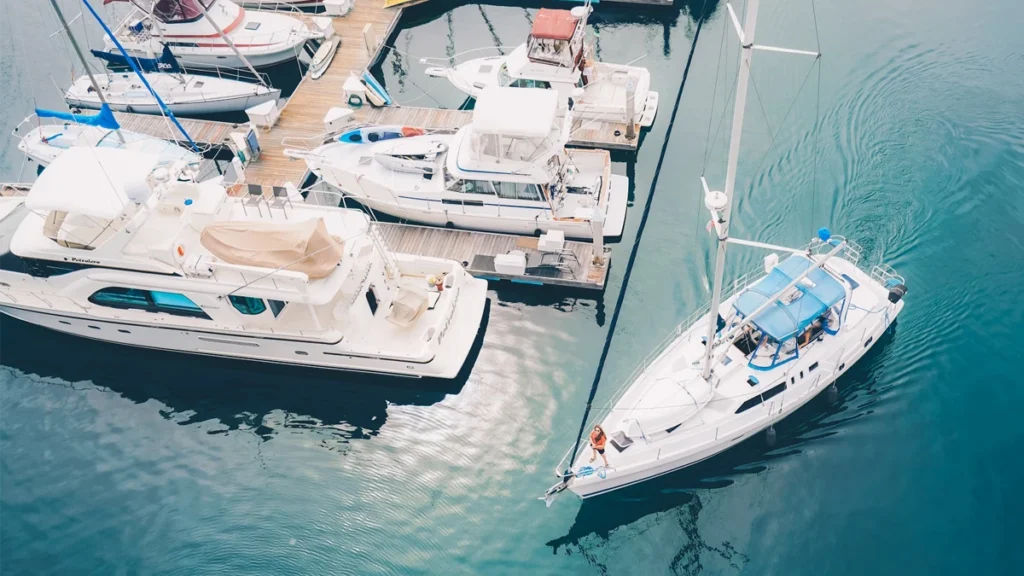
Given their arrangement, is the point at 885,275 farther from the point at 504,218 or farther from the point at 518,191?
the point at 504,218

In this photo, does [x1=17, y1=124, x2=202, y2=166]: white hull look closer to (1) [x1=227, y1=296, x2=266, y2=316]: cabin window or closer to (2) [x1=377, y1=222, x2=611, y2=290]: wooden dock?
(2) [x1=377, y1=222, x2=611, y2=290]: wooden dock

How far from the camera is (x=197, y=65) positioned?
36.2 m

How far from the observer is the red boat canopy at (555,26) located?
29.6 m

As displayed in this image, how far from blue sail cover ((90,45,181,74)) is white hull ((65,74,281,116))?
0.65 metres

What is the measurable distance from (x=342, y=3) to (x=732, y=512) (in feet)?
97.8

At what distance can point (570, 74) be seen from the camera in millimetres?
30250

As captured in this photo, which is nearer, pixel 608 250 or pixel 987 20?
pixel 608 250

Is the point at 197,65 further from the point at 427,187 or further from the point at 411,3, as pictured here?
the point at 427,187

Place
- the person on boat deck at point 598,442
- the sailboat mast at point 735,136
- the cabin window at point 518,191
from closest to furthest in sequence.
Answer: the sailboat mast at point 735,136, the person on boat deck at point 598,442, the cabin window at point 518,191

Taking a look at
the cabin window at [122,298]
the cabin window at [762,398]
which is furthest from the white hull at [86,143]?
the cabin window at [762,398]

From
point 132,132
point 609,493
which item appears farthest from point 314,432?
point 132,132

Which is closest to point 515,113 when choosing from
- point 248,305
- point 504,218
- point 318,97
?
point 504,218

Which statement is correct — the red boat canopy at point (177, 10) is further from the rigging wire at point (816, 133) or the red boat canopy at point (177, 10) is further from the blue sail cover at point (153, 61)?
the rigging wire at point (816, 133)

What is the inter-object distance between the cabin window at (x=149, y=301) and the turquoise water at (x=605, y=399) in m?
2.35
